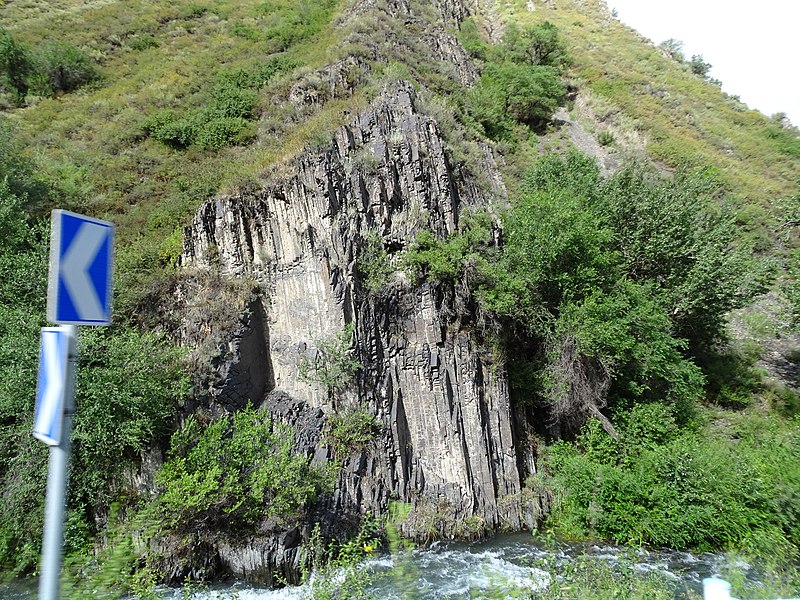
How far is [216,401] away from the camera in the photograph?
9.88 meters

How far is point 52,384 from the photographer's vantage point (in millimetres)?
1875

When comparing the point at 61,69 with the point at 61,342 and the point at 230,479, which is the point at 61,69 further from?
the point at 61,342

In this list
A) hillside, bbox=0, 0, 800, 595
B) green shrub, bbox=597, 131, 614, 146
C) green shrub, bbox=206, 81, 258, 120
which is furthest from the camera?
green shrub, bbox=597, 131, 614, 146

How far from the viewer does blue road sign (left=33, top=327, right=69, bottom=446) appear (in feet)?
6.05

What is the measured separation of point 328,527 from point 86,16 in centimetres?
3689

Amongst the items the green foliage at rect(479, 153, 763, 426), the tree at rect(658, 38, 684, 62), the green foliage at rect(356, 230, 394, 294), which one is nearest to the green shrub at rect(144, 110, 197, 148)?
the green foliage at rect(356, 230, 394, 294)

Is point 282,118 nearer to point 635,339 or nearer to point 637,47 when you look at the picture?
point 635,339

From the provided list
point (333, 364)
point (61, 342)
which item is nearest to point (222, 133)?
point (333, 364)

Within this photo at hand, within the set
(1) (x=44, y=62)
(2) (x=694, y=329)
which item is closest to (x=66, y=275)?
(2) (x=694, y=329)

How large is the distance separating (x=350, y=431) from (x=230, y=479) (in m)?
2.84

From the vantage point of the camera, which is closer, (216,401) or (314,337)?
(216,401)

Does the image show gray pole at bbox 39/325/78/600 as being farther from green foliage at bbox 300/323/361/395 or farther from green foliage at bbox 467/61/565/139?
green foliage at bbox 467/61/565/139

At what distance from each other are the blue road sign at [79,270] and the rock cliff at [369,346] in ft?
28.0

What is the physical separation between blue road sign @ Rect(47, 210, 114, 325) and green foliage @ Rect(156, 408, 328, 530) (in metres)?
7.38
